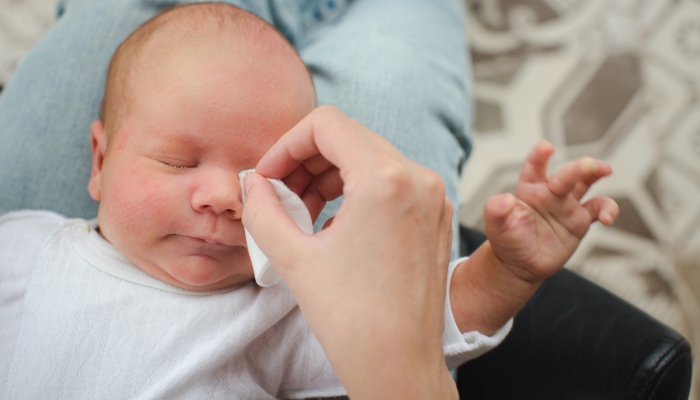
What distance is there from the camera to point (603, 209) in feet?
2.39

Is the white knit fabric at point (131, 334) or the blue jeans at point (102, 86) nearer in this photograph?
the white knit fabric at point (131, 334)

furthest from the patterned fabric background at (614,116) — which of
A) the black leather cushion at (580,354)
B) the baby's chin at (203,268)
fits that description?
the baby's chin at (203,268)

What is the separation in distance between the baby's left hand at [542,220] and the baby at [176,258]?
0.02m

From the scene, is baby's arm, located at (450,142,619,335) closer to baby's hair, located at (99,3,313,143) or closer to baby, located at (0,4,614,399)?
baby, located at (0,4,614,399)

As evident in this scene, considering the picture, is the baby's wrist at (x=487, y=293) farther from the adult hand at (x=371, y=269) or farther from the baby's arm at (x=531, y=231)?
the adult hand at (x=371, y=269)

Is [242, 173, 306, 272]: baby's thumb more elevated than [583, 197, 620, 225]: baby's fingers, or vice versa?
[242, 173, 306, 272]: baby's thumb

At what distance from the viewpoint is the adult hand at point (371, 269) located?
50 centimetres

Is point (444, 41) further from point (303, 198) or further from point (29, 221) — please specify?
point (29, 221)

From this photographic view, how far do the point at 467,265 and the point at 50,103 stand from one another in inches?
35.4

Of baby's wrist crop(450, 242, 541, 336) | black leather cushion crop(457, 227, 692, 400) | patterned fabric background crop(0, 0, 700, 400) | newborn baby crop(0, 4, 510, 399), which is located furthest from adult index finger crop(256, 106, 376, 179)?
patterned fabric background crop(0, 0, 700, 400)

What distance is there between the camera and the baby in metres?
0.73

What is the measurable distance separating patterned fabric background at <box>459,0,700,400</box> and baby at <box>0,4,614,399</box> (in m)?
1.04

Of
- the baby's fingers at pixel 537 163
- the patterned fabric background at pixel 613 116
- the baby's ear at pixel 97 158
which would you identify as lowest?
the patterned fabric background at pixel 613 116

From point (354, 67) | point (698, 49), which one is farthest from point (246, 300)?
point (698, 49)
